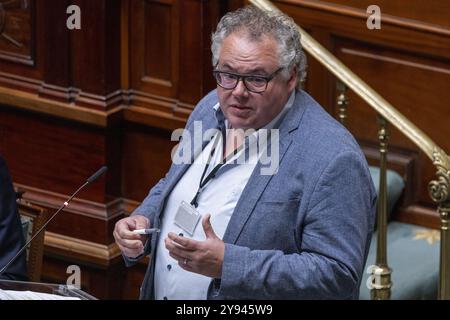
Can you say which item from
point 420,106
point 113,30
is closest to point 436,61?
point 420,106

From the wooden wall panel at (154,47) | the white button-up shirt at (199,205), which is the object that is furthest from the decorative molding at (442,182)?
the wooden wall panel at (154,47)

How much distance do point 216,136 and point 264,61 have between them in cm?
37

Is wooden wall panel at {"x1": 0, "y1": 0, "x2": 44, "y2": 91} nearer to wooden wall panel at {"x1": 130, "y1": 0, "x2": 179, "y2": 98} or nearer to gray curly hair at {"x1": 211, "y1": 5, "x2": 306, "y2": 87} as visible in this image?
wooden wall panel at {"x1": 130, "y1": 0, "x2": 179, "y2": 98}

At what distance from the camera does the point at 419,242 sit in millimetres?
5160

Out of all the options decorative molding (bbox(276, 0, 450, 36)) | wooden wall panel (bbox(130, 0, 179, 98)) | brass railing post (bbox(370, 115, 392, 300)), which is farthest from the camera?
wooden wall panel (bbox(130, 0, 179, 98))

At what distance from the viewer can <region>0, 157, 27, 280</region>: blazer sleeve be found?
4078 mm

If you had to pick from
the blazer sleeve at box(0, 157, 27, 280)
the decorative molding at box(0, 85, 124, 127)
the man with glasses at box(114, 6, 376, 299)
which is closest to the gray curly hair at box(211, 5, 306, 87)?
the man with glasses at box(114, 6, 376, 299)

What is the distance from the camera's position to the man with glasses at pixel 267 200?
337 cm

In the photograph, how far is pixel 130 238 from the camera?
3637 millimetres

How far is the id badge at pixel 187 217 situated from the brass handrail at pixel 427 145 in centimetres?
91

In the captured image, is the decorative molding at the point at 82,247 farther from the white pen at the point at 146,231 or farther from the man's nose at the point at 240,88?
the man's nose at the point at 240,88

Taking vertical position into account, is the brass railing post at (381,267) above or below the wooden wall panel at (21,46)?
below

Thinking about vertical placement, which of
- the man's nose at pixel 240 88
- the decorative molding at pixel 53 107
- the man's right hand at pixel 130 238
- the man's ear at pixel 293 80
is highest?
the decorative molding at pixel 53 107

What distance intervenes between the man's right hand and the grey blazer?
271 millimetres
